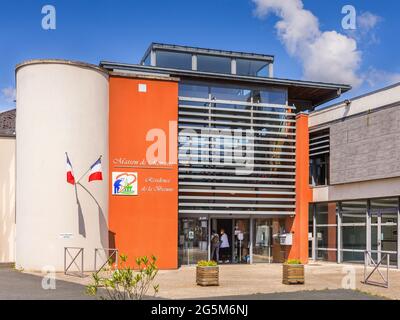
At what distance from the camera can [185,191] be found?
73.0 ft

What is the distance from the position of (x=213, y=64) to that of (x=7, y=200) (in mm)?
11604

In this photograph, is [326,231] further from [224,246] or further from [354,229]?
[224,246]

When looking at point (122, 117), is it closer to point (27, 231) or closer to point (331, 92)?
point (27, 231)

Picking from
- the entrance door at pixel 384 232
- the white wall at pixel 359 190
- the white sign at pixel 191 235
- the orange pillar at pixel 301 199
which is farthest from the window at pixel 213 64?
the entrance door at pixel 384 232

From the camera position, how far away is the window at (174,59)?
2711 cm

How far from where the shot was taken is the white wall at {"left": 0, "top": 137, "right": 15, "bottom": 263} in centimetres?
2314

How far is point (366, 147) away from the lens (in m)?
21.4

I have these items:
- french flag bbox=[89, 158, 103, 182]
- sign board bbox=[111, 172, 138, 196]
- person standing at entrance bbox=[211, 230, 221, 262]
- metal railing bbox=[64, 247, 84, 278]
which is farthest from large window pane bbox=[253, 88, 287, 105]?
metal railing bbox=[64, 247, 84, 278]

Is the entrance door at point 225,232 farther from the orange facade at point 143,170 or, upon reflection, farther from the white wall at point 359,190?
the white wall at point 359,190

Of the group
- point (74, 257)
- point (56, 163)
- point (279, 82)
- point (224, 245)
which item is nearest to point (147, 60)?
point (279, 82)

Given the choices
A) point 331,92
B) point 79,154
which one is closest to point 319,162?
point 331,92

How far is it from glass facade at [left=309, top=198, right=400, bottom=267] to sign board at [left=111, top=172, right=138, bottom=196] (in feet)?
26.9
